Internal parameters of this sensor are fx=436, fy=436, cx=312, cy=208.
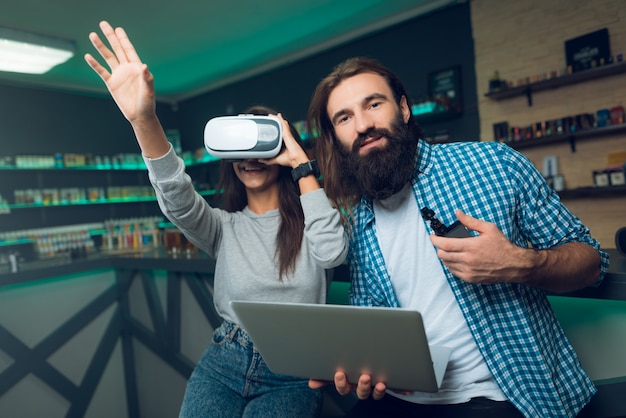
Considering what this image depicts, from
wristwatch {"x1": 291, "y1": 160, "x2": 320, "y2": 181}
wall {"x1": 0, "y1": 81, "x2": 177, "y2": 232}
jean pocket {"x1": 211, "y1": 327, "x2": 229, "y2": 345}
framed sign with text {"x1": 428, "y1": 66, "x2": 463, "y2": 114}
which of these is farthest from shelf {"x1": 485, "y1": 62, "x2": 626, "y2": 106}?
wall {"x1": 0, "y1": 81, "x2": 177, "y2": 232}

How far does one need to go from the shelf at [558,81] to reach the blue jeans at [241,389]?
3366 mm

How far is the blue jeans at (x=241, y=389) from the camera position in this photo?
3.81 ft

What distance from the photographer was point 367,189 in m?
1.16

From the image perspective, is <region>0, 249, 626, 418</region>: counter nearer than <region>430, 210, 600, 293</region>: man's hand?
No

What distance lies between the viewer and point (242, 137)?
1183 mm

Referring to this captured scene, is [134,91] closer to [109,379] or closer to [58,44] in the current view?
[109,379]

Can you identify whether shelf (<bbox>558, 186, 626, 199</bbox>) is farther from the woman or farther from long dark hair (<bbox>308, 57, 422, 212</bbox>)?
the woman

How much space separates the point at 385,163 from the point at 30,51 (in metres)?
4.56

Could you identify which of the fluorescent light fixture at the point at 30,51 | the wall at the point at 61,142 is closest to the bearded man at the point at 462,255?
the fluorescent light fixture at the point at 30,51

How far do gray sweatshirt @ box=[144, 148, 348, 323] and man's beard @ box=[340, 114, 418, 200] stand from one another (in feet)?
0.38

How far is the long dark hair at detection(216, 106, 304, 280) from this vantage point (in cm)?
127

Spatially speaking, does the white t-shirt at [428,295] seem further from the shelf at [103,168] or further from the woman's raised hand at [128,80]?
the shelf at [103,168]

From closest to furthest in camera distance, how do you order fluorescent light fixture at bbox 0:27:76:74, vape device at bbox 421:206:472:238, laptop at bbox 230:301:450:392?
1. laptop at bbox 230:301:450:392
2. vape device at bbox 421:206:472:238
3. fluorescent light fixture at bbox 0:27:76:74

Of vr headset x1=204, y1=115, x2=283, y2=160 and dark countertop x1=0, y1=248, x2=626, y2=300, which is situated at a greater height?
vr headset x1=204, y1=115, x2=283, y2=160
